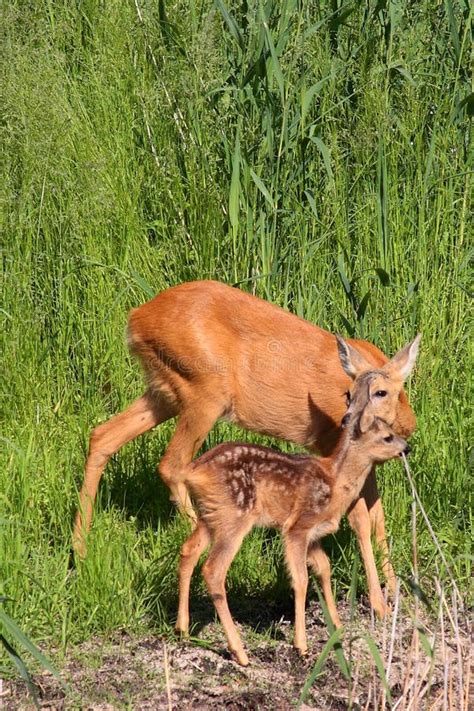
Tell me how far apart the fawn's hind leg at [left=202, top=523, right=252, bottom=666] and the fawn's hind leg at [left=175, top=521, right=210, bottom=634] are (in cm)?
15

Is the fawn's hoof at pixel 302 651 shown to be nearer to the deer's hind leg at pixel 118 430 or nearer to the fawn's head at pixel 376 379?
the fawn's head at pixel 376 379

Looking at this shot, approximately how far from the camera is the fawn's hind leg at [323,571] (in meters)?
5.20

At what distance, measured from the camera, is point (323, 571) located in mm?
5254

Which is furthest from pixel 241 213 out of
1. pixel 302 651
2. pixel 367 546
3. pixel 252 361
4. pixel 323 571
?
pixel 302 651

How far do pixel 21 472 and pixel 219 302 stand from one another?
4.05ft

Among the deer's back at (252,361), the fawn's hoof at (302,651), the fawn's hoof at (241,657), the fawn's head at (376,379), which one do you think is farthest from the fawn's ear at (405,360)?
the fawn's hoof at (241,657)

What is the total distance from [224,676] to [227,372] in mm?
1626

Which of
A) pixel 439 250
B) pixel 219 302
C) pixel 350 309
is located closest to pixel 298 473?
pixel 219 302

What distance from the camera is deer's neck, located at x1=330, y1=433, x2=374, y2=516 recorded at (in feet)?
17.1

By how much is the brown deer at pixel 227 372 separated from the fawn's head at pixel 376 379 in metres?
0.24

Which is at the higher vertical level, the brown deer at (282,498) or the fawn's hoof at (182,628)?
the brown deer at (282,498)

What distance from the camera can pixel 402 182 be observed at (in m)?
7.17

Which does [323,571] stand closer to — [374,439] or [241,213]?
[374,439]

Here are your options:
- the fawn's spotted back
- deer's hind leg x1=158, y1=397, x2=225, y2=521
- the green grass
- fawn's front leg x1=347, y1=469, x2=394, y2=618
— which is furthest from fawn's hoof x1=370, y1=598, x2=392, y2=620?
deer's hind leg x1=158, y1=397, x2=225, y2=521
